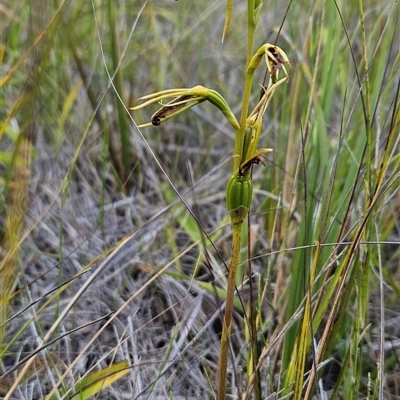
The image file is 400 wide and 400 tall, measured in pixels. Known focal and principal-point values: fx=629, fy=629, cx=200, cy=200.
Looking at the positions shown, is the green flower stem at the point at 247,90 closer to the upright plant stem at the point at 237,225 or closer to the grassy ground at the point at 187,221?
the upright plant stem at the point at 237,225

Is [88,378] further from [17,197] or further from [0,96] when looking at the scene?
[0,96]

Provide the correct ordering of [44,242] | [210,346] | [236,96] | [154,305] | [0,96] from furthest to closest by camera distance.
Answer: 1. [236,96]
2. [0,96]
3. [44,242]
4. [154,305]
5. [210,346]

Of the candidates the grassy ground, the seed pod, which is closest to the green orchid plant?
the seed pod

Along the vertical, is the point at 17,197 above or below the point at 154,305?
above

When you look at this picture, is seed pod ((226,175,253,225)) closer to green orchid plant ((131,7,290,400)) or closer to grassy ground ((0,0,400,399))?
green orchid plant ((131,7,290,400))

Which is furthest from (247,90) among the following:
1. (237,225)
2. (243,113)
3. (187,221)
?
(187,221)

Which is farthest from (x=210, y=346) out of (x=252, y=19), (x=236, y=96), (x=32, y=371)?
(x=236, y=96)
